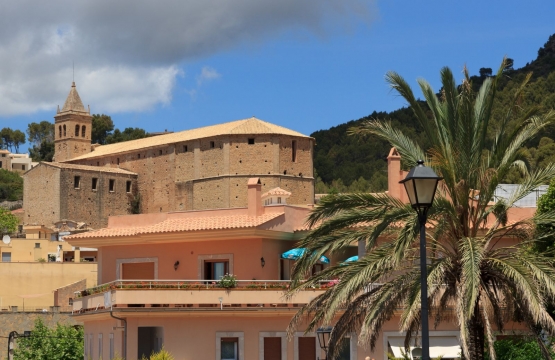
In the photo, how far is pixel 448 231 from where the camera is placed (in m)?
18.6

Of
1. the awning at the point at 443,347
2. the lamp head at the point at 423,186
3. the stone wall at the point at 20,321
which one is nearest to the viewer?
the lamp head at the point at 423,186

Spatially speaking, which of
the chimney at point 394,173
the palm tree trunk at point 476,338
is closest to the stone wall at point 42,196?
the chimney at point 394,173

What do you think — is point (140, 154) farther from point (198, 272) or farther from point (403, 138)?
point (403, 138)

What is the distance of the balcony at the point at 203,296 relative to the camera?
26.4 m

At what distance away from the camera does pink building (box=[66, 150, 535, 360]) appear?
1040 inches

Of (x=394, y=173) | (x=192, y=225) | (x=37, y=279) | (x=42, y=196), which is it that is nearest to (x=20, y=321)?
(x=37, y=279)

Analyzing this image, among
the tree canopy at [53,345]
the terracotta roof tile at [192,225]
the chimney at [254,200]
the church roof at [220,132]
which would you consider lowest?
the tree canopy at [53,345]

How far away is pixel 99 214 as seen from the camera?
9538 cm

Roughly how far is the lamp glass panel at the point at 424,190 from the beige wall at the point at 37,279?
45748 millimetres

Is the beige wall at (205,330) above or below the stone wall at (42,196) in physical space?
below

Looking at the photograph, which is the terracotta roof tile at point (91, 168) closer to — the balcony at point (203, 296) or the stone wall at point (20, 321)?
the stone wall at point (20, 321)

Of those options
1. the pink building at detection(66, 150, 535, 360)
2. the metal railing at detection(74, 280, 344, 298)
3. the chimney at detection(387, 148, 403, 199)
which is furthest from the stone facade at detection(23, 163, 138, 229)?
the chimney at detection(387, 148, 403, 199)

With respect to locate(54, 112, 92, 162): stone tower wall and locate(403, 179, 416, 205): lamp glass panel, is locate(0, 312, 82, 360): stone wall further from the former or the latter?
locate(54, 112, 92, 162): stone tower wall

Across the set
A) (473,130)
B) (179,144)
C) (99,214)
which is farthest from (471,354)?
(99,214)
